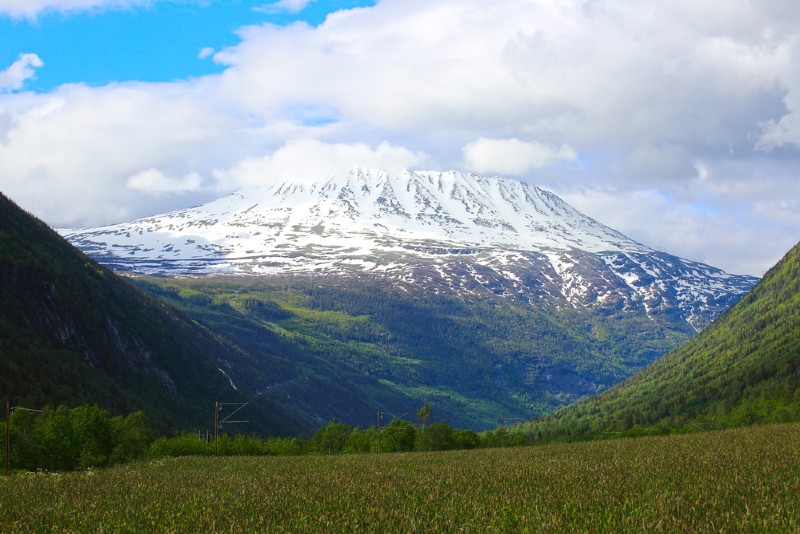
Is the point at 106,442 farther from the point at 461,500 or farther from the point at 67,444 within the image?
the point at 461,500

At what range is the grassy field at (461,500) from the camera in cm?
2950

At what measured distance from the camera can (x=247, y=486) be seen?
49125 mm

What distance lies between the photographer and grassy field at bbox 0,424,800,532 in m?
29.5

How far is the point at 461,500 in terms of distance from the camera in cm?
3738

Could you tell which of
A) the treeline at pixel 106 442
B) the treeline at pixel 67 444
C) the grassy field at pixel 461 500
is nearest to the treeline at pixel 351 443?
the treeline at pixel 106 442

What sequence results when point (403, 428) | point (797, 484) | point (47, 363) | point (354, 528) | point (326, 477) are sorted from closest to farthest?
point (354, 528) → point (797, 484) → point (326, 477) → point (403, 428) → point (47, 363)

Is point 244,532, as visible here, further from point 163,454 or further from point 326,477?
point 163,454

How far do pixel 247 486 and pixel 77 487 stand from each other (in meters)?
12.0

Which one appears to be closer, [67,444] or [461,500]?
[461,500]

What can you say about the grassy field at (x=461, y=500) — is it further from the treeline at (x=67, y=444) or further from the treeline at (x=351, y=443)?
the treeline at (x=351, y=443)

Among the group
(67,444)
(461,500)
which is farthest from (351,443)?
(461,500)

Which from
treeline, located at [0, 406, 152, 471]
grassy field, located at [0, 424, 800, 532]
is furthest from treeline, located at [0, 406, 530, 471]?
grassy field, located at [0, 424, 800, 532]

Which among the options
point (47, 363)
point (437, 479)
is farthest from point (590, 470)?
point (47, 363)

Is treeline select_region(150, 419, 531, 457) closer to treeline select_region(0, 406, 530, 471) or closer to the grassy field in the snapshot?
treeline select_region(0, 406, 530, 471)
